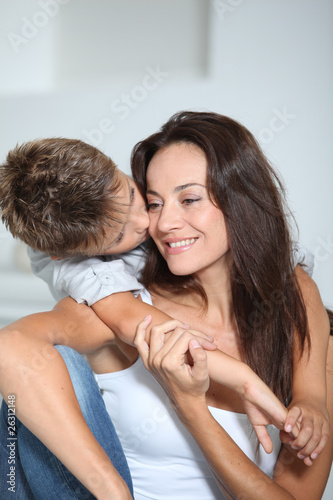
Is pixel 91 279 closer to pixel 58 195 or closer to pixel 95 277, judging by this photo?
pixel 95 277

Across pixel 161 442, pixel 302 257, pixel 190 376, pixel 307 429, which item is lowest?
pixel 161 442

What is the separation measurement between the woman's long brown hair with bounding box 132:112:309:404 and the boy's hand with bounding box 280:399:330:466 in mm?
202

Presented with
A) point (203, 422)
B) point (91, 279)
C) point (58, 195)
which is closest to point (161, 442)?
point (203, 422)

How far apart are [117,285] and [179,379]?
1.03 feet

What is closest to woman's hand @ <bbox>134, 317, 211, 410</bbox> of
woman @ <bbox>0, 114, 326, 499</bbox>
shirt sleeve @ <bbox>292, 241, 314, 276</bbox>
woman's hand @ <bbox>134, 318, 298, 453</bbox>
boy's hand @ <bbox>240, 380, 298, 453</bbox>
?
woman's hand @ <bbox>134, 318, 298, 453</bbox>

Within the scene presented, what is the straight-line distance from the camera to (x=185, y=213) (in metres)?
1.40

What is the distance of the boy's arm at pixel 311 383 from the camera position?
123 cm

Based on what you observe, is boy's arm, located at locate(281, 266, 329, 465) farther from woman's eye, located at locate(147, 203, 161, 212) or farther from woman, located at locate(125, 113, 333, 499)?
woman's eye, located at locate(147, 203, 161, 212)

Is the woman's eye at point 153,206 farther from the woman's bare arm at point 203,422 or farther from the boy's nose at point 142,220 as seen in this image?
the woman's bare arm at point 203,422

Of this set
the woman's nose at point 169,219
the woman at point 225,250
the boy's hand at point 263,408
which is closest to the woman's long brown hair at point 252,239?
the woman at point 225,250

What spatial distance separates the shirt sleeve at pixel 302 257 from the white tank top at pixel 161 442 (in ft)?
1.71

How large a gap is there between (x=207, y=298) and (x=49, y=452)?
63cm

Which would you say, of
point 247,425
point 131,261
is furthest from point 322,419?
point 131,261

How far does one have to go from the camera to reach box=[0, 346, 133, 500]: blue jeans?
48.9 inches
